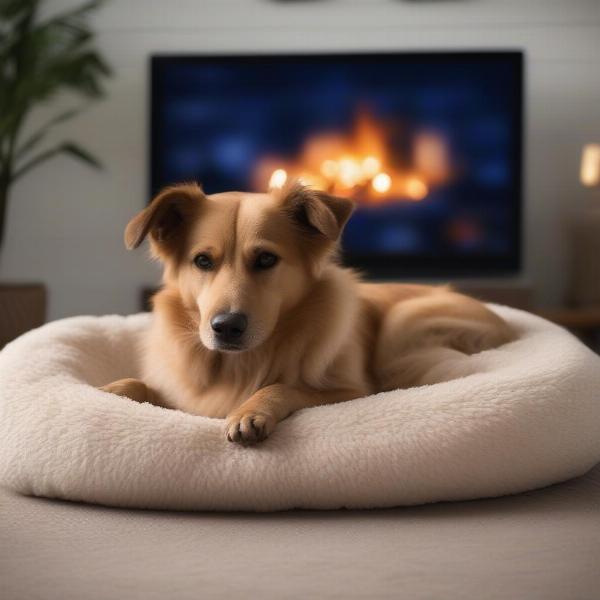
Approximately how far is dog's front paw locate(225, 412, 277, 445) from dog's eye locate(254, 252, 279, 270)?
0.39 metres

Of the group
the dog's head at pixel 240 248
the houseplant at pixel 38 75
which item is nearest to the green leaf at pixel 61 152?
the houseplant at pixel 38 75

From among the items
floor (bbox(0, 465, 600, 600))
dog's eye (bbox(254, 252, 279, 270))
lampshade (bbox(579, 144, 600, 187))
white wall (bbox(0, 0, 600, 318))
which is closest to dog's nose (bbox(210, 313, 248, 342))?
dog's eye (bbox(254, 252, 279, 270))

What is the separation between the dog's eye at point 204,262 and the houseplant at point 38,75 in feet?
10.9

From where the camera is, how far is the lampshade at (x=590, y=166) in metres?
5.55

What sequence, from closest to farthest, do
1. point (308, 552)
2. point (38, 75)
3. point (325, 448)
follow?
1. point (308, 552)
2. point (325, 448)
3. point (38, 75)

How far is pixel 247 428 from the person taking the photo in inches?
68.0

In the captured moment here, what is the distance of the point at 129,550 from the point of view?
1444 millimetres

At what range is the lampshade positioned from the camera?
219 inches

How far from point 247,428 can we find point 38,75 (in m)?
4.05

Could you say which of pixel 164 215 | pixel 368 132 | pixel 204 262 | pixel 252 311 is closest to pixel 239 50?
pixel 368 132

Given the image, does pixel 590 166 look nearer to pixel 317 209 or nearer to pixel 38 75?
pixel 38 75

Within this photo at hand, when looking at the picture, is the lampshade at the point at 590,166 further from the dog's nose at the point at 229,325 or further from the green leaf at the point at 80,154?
the dog's nose at the point at 229,325

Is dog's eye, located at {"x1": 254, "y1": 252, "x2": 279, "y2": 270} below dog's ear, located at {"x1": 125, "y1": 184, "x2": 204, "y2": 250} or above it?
below

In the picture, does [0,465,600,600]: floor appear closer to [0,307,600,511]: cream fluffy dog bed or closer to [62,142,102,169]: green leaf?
[0,307,600,511]: cream fluffy dog bed
